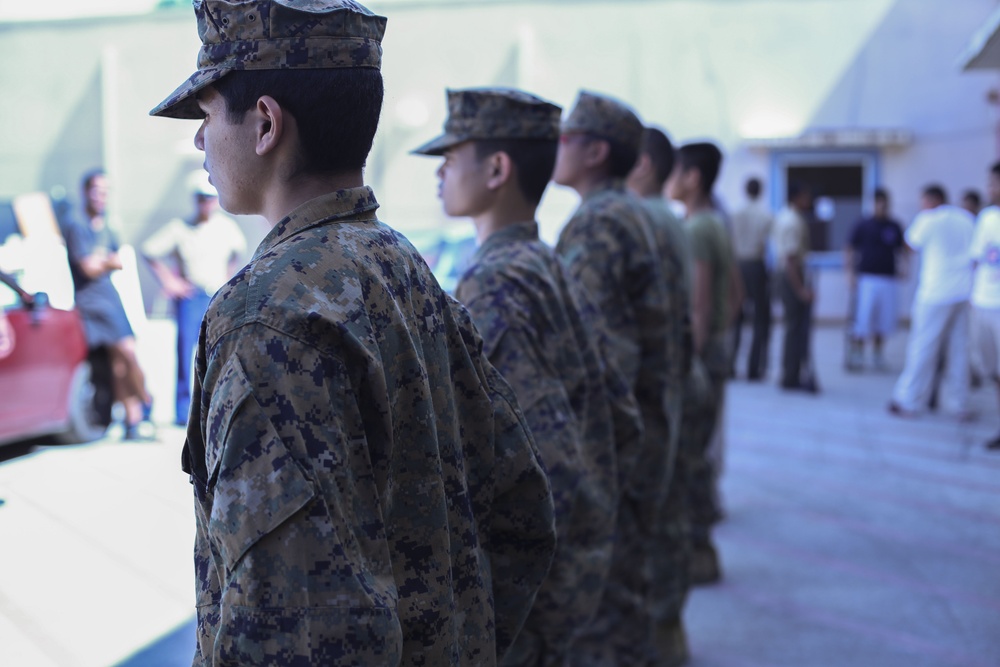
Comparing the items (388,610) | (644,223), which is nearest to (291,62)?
(388,610)

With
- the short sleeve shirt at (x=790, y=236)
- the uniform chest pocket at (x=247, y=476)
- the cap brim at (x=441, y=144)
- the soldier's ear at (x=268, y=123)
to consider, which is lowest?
the uniform chest pocket at (x=247, y=476)

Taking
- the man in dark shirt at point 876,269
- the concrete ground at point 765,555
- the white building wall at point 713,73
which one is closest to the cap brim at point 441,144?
the concrete ground at point 765,555

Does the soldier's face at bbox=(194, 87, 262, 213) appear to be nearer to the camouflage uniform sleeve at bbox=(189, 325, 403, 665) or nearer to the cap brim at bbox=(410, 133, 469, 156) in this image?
the camouflage uniform sleeve at bbox=(189, 325, 403, 665)

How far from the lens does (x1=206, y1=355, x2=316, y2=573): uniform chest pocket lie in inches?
43.0

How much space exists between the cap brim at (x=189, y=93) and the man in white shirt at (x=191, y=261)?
20.8 feet

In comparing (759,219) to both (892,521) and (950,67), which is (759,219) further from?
(950,67)

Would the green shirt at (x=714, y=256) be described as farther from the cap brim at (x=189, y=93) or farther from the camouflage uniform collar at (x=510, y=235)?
the cap brim at (x=189, y=93)

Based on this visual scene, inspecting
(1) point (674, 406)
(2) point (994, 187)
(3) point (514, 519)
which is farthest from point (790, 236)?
(3) point (514, 519)

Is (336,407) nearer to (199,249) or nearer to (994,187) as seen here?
(199,249)

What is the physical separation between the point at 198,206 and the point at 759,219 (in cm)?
546

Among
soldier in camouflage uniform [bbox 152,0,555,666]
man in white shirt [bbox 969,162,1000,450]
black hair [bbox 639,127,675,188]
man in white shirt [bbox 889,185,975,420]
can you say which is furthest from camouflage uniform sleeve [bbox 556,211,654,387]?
man in white shirt [bbox 889,185,975,420]

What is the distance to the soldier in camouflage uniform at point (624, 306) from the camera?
10.7 ft

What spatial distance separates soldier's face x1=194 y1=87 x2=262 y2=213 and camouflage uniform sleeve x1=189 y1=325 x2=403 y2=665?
0.28 metres

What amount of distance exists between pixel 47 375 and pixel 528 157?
17.0ft
